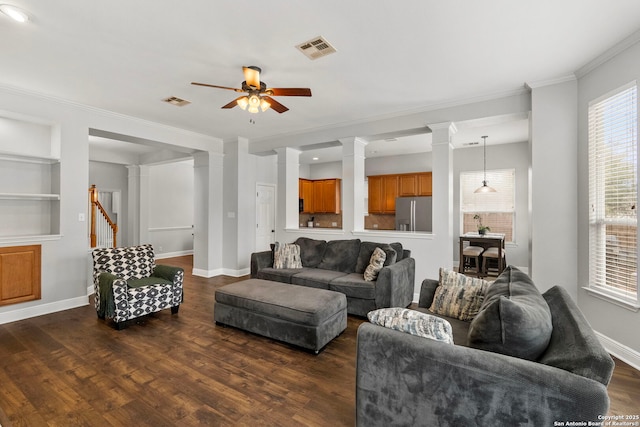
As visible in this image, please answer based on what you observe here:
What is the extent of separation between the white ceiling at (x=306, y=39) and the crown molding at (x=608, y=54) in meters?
0.05

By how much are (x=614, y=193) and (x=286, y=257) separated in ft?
13.2

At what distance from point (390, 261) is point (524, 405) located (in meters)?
2.71

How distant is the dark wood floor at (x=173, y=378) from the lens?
6.62 ft

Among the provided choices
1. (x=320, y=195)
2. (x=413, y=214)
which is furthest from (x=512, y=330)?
(x=320, y=195)

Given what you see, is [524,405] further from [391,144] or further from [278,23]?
[391,144]

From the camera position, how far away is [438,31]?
261cm

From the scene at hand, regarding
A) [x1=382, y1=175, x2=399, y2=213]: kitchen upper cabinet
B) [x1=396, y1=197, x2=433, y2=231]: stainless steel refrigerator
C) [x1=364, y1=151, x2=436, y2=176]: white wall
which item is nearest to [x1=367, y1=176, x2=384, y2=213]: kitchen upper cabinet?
[x1=382, y1=175, x2=399, y2=213]: kitchen upper cabinet

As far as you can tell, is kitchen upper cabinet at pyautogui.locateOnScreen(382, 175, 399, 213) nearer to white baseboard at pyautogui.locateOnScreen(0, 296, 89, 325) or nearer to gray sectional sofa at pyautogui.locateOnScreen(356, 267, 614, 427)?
gray sectional sofa at pyautogui.locateOnScreen(356, 267, 614, 427)

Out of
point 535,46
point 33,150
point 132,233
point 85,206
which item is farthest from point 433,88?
point 132,233

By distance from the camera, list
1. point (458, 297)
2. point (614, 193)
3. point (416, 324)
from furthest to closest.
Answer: point (614, 193)
point (458, 297)
point (416, 324)

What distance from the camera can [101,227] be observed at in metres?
6.77

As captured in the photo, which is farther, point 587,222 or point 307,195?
point 307,195

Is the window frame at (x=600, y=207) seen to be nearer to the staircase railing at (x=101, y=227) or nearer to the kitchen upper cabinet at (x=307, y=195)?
the kitchen upper cabinet at (x=307, y=195)

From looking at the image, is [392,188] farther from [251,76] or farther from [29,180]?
[29,180]
